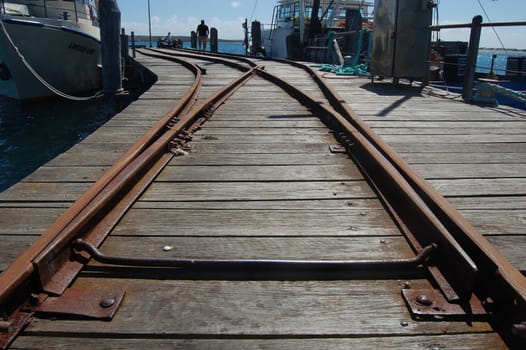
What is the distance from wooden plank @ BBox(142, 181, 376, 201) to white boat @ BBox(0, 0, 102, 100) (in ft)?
37.5

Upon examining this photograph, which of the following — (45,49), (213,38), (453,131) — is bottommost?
(453,131)

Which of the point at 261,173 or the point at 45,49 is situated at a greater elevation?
the point at 45,49

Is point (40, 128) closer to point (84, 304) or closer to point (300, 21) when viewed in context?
point (84, 304)

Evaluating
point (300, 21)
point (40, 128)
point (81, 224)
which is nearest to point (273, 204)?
point (81, 224)

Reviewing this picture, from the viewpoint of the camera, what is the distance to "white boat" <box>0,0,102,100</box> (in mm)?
12703

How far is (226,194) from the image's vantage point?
7.98 feet

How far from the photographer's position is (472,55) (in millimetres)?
5793

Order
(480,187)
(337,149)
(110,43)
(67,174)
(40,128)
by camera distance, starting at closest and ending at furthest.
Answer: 1. (480,187)
2. (67,174)
3. (337,149)
4. (110,43)
5. (40,128)

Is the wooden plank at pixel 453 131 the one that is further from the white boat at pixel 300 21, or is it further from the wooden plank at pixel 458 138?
the white boat at pixel 300 21

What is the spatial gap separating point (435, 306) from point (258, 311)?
0.62 m

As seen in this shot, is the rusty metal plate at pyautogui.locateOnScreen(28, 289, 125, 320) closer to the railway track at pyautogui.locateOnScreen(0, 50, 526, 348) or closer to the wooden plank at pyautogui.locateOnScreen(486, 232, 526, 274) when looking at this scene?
the railway track at pyautogui.locateOnScreen(0, 50, 526, 348)

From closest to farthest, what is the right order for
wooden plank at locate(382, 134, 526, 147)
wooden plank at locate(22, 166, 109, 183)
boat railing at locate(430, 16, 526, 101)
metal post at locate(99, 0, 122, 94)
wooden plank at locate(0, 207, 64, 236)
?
1. wooden plank at locate(0, 207, 64, 236)
2. wooden plank at locate(22, 166, 109, 183)
3. wooden plank at locate(382, 134, 526, 147)
4. boat railing at locate(430, 16, 526, 101)
5. metal post at locate(99, 0, 122, 94)

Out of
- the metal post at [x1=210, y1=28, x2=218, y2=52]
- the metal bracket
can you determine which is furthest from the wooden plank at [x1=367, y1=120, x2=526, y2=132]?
the metal post at [x1=210, y1=28, x2=218, y2=52]

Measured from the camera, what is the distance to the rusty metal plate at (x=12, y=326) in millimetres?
1259
